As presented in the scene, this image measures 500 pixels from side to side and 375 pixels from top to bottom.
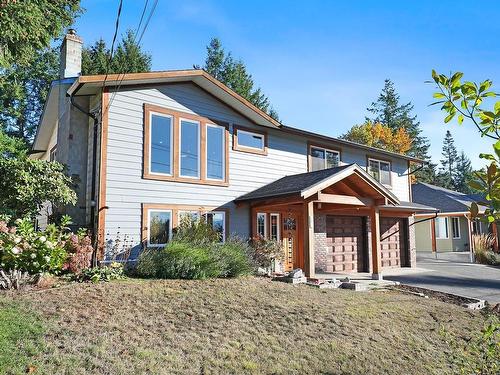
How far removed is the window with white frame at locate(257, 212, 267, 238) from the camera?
14.6 metres

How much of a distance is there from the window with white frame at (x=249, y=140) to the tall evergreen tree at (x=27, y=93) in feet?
69.3

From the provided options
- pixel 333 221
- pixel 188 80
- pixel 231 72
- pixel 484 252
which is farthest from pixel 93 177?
pixel 231 72

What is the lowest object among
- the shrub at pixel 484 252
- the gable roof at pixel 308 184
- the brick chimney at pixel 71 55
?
the shrub at pixel 484 252

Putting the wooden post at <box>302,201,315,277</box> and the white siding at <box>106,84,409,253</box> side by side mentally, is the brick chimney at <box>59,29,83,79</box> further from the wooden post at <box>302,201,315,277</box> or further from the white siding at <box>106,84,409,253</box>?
the wooden post at <box>302,201,315,277</box>

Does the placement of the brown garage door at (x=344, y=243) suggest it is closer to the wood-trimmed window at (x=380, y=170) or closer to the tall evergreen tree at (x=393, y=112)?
the wood-trimmed window at (x=380, y=170)

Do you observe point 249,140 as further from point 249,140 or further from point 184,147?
point 184,147

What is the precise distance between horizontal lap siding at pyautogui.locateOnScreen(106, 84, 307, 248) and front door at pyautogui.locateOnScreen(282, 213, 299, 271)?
1.73m

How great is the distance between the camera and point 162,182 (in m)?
12.2

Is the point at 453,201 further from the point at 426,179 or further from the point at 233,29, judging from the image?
the point at 426,179

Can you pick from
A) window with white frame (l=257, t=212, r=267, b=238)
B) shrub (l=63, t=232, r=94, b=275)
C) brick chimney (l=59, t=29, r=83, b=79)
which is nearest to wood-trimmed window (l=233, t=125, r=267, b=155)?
window with white frame (l=257, t=212, r=267, b=238)

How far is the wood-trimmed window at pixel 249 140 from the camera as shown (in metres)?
14.3

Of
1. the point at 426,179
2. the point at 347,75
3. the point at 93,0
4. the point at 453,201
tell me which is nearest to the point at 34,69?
the point at 93,0

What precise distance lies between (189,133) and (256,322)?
7266 mm

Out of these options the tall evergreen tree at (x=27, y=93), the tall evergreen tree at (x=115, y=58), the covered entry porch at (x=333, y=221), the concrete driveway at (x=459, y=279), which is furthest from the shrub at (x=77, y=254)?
the tall evergreen tree at (x=27, y=93)
